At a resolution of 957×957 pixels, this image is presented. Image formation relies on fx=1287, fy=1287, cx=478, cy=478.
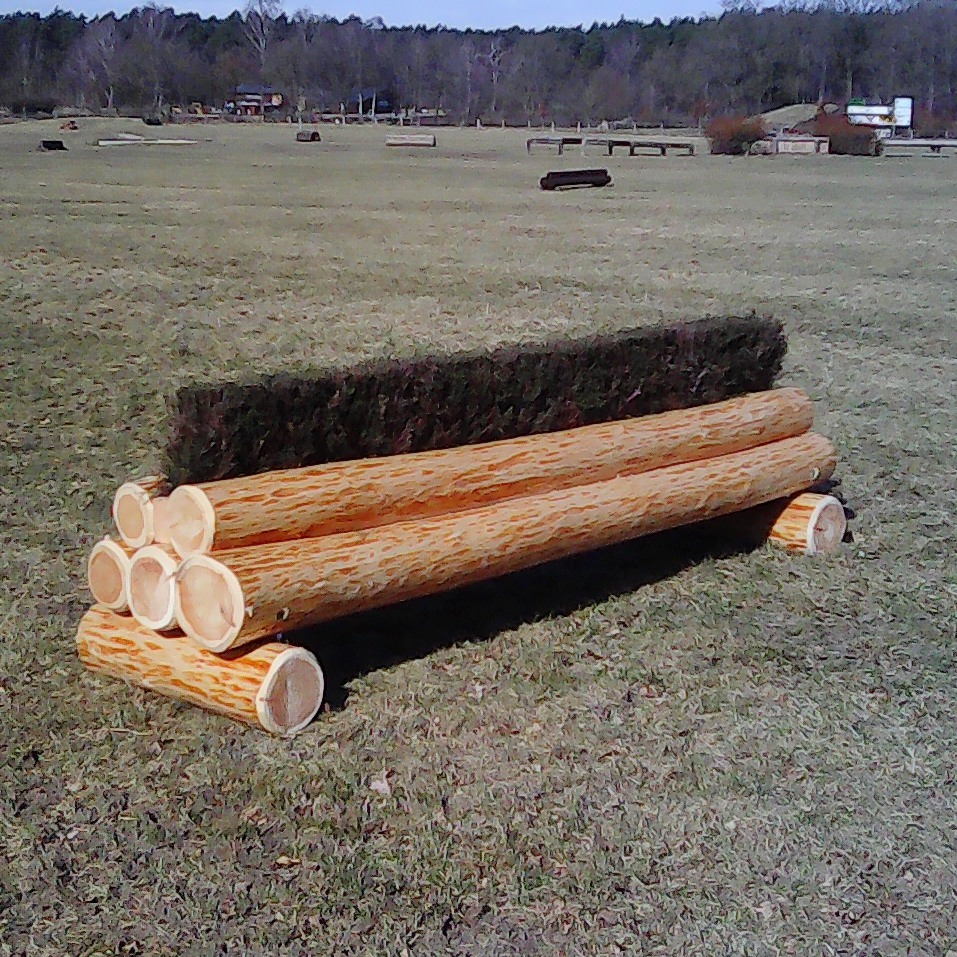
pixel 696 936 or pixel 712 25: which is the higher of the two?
pixel 712 25

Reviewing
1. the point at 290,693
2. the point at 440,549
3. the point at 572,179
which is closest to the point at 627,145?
the point at 572,179

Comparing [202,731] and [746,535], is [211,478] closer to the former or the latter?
[202,731]

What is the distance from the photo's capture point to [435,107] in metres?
128

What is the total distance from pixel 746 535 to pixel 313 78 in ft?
422

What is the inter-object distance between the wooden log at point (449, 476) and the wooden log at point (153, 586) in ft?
0.29

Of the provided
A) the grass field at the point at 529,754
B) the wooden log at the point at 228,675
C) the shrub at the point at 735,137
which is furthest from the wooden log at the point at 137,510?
the shrub at the point at 735,137

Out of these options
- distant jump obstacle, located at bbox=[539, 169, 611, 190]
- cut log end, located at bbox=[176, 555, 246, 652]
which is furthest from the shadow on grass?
distant jump obstacle, located at bbox=[539, 169, 611, 190]

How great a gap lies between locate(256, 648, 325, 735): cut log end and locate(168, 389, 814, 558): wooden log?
431mm

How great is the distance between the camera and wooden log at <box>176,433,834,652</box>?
431 centimetres

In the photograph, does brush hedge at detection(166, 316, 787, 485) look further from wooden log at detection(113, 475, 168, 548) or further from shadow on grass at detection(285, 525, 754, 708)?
shadow on grass at detection(285, 525, 754, 708)

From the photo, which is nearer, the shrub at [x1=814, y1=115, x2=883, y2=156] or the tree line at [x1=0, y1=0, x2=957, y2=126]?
the shrub at [x1=814, y1=115, x2=883, y2=156]

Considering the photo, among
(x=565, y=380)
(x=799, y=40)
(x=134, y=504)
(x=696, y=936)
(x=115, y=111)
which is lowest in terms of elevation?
(x=696, y=936)

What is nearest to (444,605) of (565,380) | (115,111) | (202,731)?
(565,380)

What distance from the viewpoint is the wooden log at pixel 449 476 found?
4.42m
